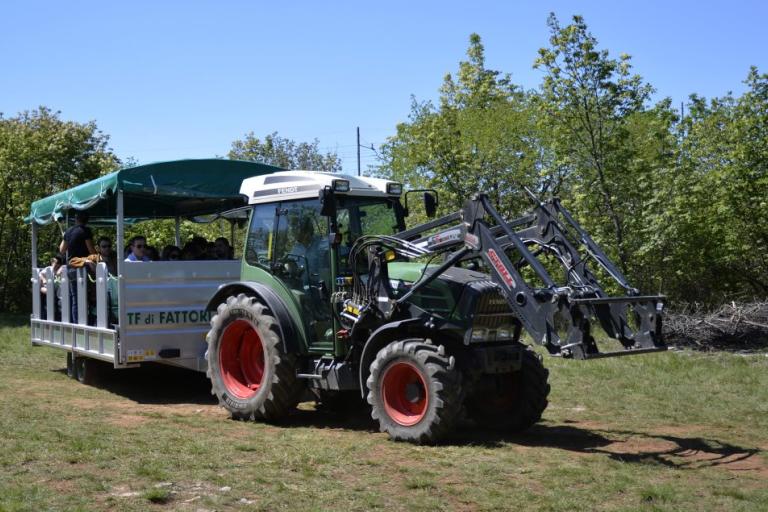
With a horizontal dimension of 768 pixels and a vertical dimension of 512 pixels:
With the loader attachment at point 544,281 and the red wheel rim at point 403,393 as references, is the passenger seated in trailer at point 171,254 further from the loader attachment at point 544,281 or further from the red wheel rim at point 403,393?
the red wheel rim at point 403,393

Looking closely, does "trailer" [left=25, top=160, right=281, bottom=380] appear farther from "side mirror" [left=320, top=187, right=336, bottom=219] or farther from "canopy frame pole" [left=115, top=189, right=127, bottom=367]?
"side mirror" [left=320, top=187, right=336, bottom=219]

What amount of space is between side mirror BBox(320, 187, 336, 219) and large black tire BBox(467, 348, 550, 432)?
224cm

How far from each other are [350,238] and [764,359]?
25.0ft

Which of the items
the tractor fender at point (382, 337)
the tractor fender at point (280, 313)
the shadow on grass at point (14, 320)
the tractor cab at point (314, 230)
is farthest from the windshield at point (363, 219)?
the shadow on grass at point (14, 320)

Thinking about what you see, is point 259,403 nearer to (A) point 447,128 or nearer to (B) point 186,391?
(B) point 186,391

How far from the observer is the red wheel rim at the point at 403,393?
8.10 metres

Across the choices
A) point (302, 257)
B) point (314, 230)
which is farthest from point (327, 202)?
point (302, 257)

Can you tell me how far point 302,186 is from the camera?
940cm

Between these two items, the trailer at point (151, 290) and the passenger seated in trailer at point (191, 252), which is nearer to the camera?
the trailer at point (151, 290)

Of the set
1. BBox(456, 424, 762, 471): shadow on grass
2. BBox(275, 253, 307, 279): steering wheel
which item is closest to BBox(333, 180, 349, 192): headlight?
BBox(275, 253, 307, 279): steering wheel

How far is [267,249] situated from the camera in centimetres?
974

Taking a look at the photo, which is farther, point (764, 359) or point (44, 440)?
point (764, 359)

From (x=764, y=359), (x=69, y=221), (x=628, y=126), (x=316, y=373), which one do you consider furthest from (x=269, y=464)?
(x=628, y=126)

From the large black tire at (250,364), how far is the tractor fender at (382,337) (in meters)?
0.96
